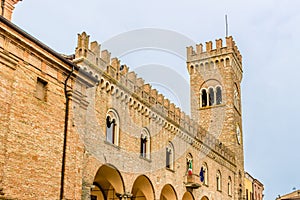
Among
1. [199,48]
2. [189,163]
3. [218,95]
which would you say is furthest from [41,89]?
[199,48]

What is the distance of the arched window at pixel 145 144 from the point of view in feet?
65.8

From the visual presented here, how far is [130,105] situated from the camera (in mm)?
19312

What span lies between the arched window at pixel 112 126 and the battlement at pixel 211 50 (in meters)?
19.2

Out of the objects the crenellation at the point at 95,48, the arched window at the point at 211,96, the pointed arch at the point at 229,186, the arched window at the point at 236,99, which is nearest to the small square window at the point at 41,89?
the crenellation at the point at 95,48

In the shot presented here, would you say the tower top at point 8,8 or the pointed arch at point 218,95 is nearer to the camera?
the tower top at point 8,8

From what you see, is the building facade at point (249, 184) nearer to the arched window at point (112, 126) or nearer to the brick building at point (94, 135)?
the brick building at point (94, 135)

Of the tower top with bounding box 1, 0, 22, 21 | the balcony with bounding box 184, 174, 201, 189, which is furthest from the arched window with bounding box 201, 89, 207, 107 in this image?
the tower top with bounding box 1, 0, 22, 21

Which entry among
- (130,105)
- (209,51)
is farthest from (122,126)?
(209,51)

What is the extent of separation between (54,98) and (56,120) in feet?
2.14

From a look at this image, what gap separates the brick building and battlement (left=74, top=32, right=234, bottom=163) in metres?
0.05

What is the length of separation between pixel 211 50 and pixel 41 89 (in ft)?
82.3

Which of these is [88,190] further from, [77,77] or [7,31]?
[7,31]

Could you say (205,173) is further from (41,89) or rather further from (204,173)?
(41,89)

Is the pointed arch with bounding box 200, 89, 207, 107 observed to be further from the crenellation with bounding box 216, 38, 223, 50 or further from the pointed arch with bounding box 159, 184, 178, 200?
the pointed arch with bounding box 159, 184, 178, 200
